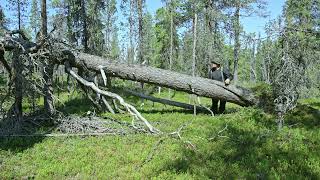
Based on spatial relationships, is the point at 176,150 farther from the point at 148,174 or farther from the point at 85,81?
the point at 85,81

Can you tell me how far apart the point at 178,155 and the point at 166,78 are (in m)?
5.24

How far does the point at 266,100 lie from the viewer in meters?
13.5

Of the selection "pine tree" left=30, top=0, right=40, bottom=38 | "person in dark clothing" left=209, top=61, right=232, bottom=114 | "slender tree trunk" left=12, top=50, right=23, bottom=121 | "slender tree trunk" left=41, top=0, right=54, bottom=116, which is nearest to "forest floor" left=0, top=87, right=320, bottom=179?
"slender tree trunk" left=12, top=50, right=23, bottom=121

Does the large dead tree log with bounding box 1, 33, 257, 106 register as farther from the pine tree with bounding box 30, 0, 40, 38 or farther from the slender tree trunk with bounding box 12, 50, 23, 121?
the pine tree with bounding box 30, 0, 40, 38

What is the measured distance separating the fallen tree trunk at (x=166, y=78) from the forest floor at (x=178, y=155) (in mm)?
2193

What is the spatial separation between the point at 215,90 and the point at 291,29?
12.3 ft

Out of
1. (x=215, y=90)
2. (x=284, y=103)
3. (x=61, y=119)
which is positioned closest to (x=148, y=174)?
(x=61, y=119)

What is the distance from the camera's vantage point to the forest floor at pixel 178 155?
7781mm

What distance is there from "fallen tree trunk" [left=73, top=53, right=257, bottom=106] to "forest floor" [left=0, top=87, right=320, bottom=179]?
2.19 meters

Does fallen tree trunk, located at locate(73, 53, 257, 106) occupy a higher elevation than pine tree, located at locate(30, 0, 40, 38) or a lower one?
lower

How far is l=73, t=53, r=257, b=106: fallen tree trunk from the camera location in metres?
13.7

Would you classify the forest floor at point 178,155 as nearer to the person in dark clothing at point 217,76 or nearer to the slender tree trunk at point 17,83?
the slender tree trunk at point 17,83

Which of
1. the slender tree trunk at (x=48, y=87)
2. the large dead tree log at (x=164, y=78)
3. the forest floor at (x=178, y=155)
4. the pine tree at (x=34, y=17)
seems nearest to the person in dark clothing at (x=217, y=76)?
the large dead tree log at (x=164, y=78)

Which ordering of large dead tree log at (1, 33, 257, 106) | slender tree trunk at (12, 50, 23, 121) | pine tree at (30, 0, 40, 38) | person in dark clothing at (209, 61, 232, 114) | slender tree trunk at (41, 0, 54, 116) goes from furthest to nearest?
pine tree at (30, 0, 40, 38)
person in dark clothing at (209, 61, 232, 114)
large dead tree log at (1, 33, 257, 106)
slender tree trunk at (41, 0, 54, 116)
slender tree trunk at (12, 50, 23, 121)
